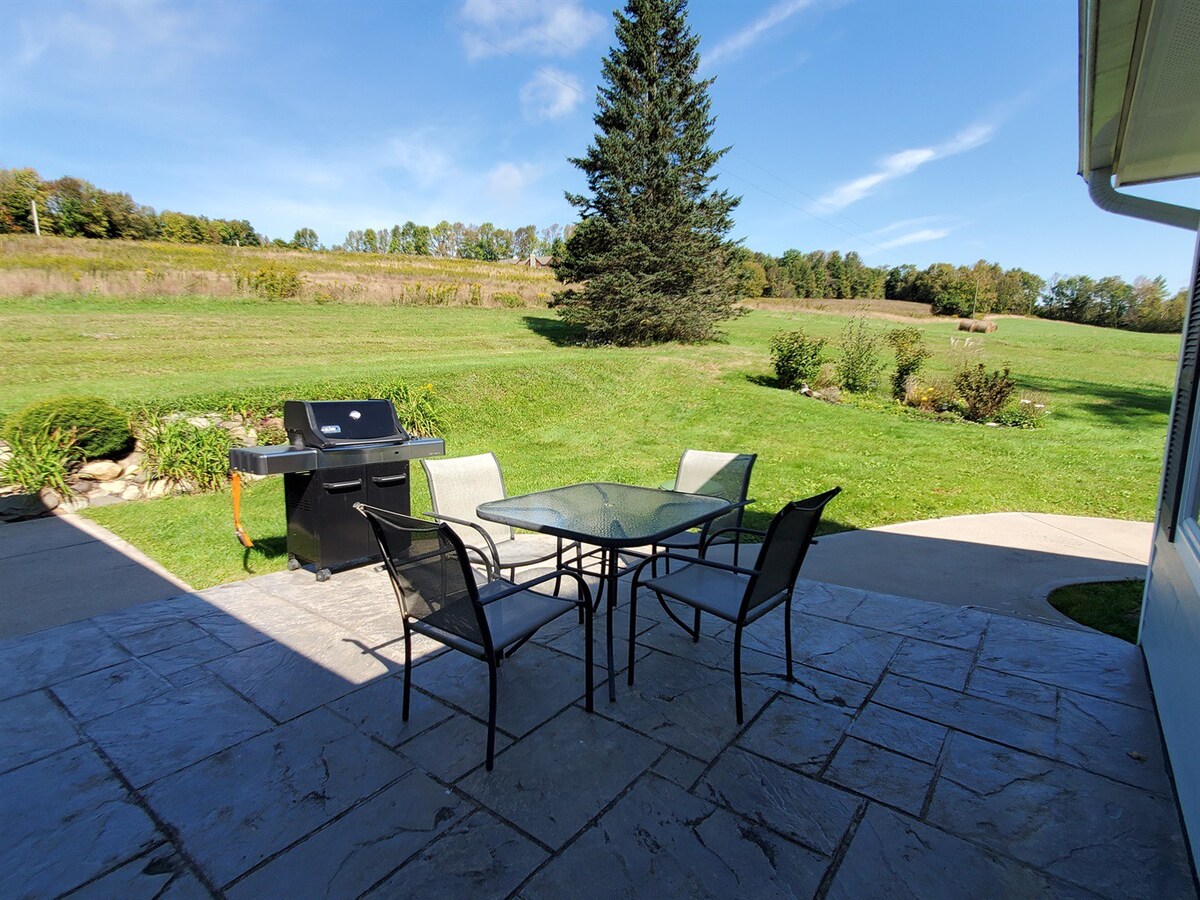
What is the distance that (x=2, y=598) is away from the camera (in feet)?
10.8

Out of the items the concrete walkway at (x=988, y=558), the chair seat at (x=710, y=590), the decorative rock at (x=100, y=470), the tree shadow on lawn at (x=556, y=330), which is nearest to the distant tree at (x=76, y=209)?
the tree shadow on lawn at (x=556, y=330)

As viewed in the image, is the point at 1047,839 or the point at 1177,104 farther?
the point at 1177,104

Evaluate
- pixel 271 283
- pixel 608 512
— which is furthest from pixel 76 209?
pixel 608 512

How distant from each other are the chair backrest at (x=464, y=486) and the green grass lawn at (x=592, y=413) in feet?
5.85

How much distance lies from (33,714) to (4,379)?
802cm

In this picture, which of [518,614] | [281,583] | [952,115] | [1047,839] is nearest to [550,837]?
[518,614]

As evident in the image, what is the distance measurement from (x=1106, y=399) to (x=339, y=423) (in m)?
15.1

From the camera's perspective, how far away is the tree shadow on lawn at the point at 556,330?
54.4ft

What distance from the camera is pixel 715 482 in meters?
3.36

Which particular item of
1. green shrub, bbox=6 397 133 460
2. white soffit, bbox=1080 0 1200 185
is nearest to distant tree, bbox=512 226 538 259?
green shrub, bbox=6 397 133 460

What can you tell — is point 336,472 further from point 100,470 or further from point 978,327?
point 978,327

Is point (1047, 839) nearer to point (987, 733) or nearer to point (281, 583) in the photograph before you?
point (987, 733)

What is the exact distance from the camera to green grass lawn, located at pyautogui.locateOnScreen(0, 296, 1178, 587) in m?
5.63

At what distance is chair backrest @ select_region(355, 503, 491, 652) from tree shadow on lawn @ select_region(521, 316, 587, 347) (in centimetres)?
1428
